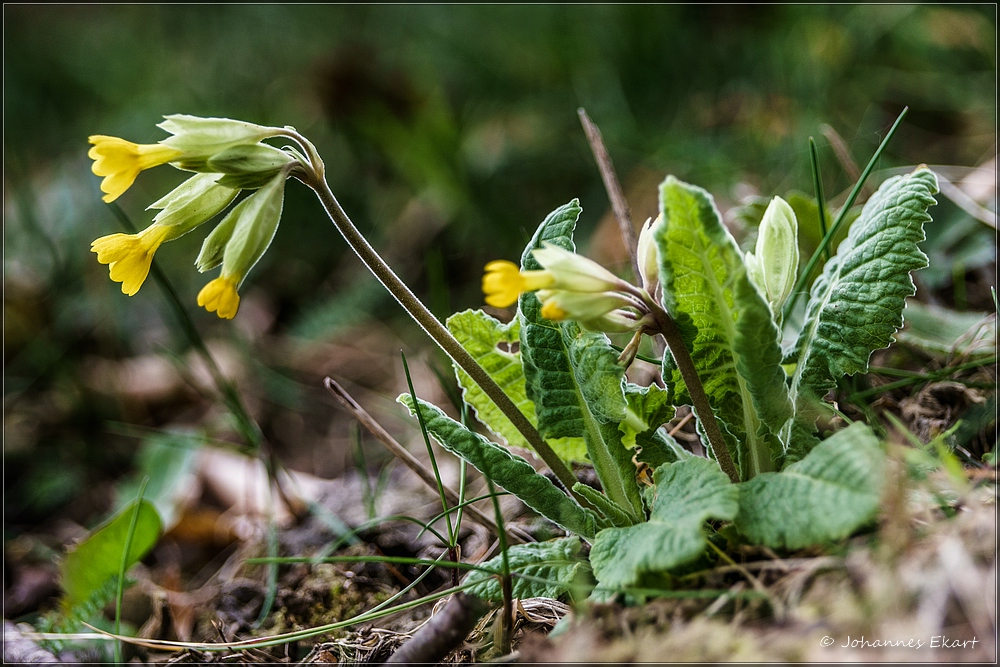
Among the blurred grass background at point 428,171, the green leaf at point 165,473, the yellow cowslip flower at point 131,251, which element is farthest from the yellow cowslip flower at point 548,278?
the green leaf at point 165,473

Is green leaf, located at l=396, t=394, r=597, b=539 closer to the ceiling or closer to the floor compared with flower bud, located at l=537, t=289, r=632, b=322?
closer to the floor

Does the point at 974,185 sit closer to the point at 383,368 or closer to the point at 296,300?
the point at 383,368

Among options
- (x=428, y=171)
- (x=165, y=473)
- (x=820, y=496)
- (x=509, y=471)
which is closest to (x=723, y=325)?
(x=820, y=496)

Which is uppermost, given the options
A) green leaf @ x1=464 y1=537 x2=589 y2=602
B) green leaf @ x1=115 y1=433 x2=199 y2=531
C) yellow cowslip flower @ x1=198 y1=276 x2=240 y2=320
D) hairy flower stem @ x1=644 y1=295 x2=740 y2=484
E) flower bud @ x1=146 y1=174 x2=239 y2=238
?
flower bud @ x1=146 y1=174 x2=239 y2=238

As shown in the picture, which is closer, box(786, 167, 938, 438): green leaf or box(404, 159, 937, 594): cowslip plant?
box(404, 159, 937, 594): cowslip plant

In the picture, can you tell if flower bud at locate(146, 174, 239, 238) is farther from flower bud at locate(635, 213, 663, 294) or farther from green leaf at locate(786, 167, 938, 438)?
green leaf at locate(786, 167, 938, 438)

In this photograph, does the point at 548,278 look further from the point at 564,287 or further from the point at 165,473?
the point at 165,473

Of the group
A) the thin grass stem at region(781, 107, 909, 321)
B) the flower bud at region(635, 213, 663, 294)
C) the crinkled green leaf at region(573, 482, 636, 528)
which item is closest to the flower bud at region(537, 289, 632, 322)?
the flower bud at region(635, 213, 663, 294)
